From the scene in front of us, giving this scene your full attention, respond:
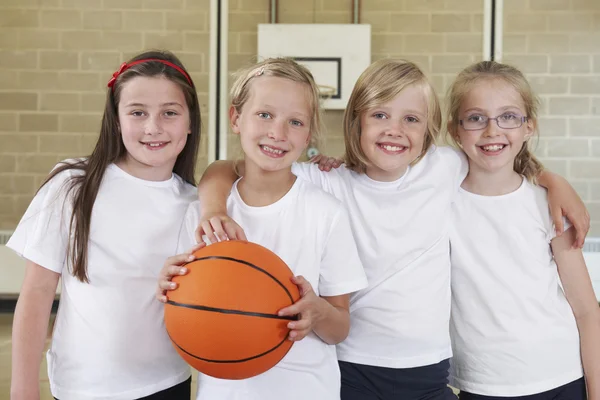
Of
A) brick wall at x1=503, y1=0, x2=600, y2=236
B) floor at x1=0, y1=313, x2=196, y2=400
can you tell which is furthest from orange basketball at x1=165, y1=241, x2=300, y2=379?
brick wall at x1=503, y1=0, x2=600, y2=236

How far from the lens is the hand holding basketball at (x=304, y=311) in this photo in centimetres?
117

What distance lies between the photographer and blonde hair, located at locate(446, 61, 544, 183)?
5.43 feet

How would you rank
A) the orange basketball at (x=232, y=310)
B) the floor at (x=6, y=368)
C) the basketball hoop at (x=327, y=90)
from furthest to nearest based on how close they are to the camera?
the basketball hoop at (x=327, y=90) → the floor at (x=6, y=368) → the orange basketball at (x=232, y=310)

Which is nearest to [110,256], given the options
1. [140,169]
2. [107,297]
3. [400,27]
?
[107,297]

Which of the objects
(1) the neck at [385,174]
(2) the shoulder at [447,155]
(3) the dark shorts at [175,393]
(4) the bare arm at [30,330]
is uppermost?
(2) the shoulder at [447,155]

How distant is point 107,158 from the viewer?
1.44 metres

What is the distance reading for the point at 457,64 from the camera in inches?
177

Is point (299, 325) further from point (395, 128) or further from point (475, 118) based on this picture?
point (475, 118)

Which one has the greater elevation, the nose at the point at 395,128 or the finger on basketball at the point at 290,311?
the nose at the point at 395,128

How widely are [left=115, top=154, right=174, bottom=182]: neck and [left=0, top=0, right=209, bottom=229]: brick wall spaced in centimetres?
283

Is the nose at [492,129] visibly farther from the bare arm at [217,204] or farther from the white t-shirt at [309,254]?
the bare arm at [217,204]

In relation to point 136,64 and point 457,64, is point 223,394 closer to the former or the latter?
point 136,64

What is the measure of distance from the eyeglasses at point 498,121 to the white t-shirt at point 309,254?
0.47 metres

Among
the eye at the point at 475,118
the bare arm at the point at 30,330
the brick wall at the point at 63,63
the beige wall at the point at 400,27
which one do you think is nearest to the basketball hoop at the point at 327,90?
the beige wall at the point at 400,27
